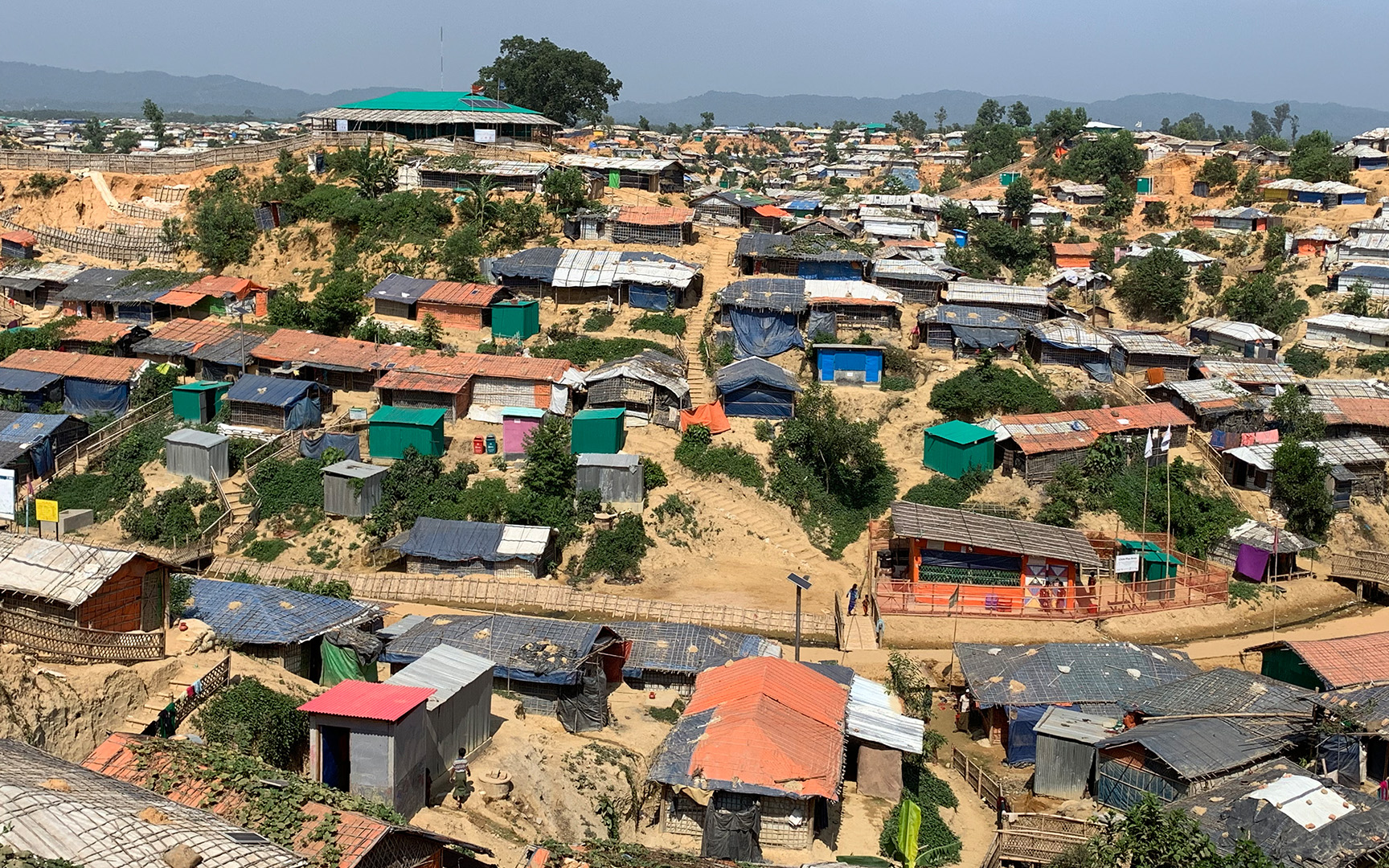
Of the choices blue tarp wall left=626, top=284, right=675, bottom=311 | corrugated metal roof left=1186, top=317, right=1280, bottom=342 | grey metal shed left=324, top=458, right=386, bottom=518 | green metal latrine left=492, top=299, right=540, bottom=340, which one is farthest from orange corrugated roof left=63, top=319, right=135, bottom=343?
corrugated metal roof left=1186, top=317, right=1280, bottom=342

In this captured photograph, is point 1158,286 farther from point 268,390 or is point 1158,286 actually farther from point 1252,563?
point 268,390

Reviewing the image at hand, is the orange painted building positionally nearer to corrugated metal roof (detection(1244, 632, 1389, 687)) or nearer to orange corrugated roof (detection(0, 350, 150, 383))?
corrugated metal roof (detection(1244, 632, 1389, 687))

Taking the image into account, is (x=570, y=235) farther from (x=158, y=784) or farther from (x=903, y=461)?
(x=158, y=784)

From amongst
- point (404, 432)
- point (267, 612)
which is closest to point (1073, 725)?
point (267, 612)

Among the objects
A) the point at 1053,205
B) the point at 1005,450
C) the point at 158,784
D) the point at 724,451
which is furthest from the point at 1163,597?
the point at 1053,205

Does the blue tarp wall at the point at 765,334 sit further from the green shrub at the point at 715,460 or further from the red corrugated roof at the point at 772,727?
the red corrugated roof at the point at 772,727

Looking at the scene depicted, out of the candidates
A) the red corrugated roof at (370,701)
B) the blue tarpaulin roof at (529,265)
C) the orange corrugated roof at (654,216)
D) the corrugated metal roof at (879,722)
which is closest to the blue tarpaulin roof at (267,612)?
the red corrugated roof at (370,701)
